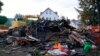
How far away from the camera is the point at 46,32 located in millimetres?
29719

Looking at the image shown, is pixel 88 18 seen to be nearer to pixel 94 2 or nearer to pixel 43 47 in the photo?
pixel 94 2

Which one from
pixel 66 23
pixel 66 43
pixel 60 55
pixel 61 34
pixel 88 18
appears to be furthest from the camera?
pixel 88 18

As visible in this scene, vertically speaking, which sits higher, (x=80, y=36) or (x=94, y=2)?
(x=94, y=2)

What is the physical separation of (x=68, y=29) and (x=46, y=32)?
2218 millimetres

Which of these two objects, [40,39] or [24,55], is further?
[40,39]

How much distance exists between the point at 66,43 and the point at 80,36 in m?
1.91

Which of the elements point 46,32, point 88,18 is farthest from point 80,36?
point 88,18

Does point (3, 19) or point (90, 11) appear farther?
point (3, 19)

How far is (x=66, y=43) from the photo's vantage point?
25.8 metres

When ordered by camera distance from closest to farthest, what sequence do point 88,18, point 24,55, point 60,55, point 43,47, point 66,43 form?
point 60,55
point 24,55
point 43,47
point 66,43
point 88,18

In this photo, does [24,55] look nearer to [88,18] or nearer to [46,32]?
[46,32]

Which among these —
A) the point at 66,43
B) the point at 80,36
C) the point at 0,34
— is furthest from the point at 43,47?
the point at 0,34

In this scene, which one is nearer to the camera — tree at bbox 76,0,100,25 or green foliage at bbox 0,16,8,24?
tree at bbox 76,0,100,25

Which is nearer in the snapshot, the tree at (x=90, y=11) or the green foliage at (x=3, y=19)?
the tree at (x=90, y=11)
